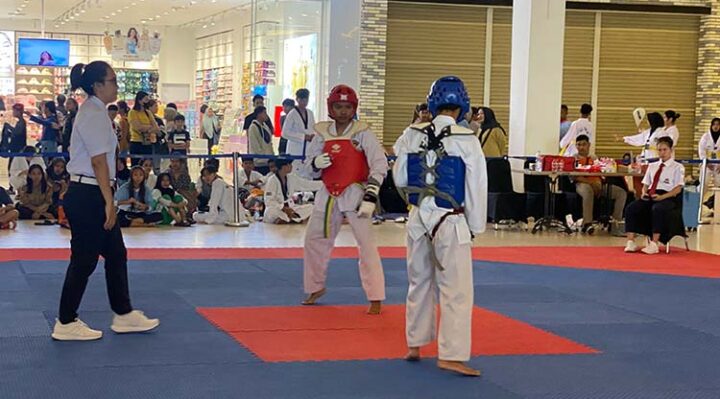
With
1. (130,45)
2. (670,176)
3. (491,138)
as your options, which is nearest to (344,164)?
(670,176)

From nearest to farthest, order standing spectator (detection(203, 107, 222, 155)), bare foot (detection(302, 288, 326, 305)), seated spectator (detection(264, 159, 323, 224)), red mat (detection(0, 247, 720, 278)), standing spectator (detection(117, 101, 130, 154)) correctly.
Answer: bare foot (detection(302, 288, 326, 305)) → red mat (detection(0, 247, 720, 278)) → seated spectator (detection(264, 159, 323, 224)) → standing spectator (detection(117, 101, 130, 154)) → standing spectator (detection(203, 107, 222, 155))

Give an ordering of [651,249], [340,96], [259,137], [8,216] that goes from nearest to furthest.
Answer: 1. [340,96]
2. [651,249]
3. [8,216]
4. [259,137]

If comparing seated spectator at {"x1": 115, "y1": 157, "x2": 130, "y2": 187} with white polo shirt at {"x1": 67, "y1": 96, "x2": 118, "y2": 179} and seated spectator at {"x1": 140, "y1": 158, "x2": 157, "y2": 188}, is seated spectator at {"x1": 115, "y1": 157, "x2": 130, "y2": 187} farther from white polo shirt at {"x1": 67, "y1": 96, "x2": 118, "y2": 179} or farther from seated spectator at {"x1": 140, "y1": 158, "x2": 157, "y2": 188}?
white polo shirt at {"x1": 67, "y1": 96, "x2": 118, "y2": 179}

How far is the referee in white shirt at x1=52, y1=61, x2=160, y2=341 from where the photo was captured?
20.3 ft

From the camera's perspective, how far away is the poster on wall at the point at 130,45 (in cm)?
2744

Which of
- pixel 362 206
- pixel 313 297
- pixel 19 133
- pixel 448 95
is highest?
pixel 448 95

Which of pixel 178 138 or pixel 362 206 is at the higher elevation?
pixel 178 138

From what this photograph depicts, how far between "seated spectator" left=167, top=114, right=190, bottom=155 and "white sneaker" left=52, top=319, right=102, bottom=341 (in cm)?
1104

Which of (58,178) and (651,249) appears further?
(58,178)

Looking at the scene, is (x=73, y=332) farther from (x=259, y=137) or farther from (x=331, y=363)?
(x=259, y=137)

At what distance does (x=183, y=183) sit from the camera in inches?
574

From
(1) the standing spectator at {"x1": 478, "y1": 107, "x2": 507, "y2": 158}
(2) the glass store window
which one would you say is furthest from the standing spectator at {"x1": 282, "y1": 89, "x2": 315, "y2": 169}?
(2) the glass store window

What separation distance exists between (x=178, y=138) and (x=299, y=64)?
447 centimetres

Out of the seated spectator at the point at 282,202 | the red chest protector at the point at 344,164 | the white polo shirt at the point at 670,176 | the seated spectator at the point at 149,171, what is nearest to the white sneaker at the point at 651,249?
the white polo shirt at the point at 670,176
